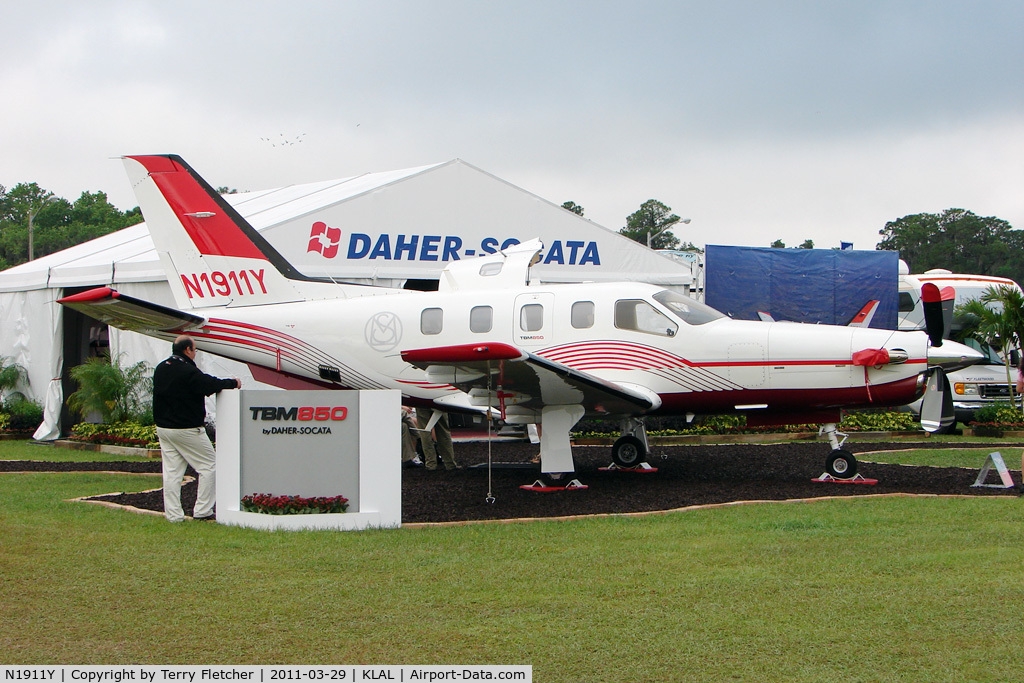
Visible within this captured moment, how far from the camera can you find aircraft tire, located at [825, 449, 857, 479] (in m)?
12.8

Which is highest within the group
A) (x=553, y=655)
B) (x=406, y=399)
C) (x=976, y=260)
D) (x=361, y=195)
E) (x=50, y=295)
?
(x=976, y=260)

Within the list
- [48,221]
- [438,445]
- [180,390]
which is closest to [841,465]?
[438,445]

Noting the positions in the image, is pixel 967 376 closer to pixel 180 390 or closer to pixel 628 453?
pixel 628 453

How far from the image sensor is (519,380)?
11.8 metres

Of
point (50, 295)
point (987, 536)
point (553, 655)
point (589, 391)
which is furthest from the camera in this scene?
point (50, 295)

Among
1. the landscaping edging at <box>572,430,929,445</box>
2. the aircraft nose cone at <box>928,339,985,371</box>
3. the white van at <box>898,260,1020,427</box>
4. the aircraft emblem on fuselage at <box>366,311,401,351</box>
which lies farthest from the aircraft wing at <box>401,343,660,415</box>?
the white van at <box>898,260,1020,427</box>

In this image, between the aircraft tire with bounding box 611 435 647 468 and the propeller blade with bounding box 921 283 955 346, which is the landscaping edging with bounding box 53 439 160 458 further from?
the propeller blade with bounding box 921 283 955 346

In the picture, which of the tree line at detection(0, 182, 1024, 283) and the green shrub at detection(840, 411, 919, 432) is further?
the tree line at detection(0, 182, 1024, 283)

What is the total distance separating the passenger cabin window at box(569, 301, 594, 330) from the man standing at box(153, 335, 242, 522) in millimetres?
5264

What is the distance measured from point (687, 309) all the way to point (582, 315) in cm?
152

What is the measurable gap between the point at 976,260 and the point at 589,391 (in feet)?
204

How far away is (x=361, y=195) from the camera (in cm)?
1920

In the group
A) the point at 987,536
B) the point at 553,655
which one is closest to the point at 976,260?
the point at 987,536

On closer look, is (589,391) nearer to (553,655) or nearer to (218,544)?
(218,544)
